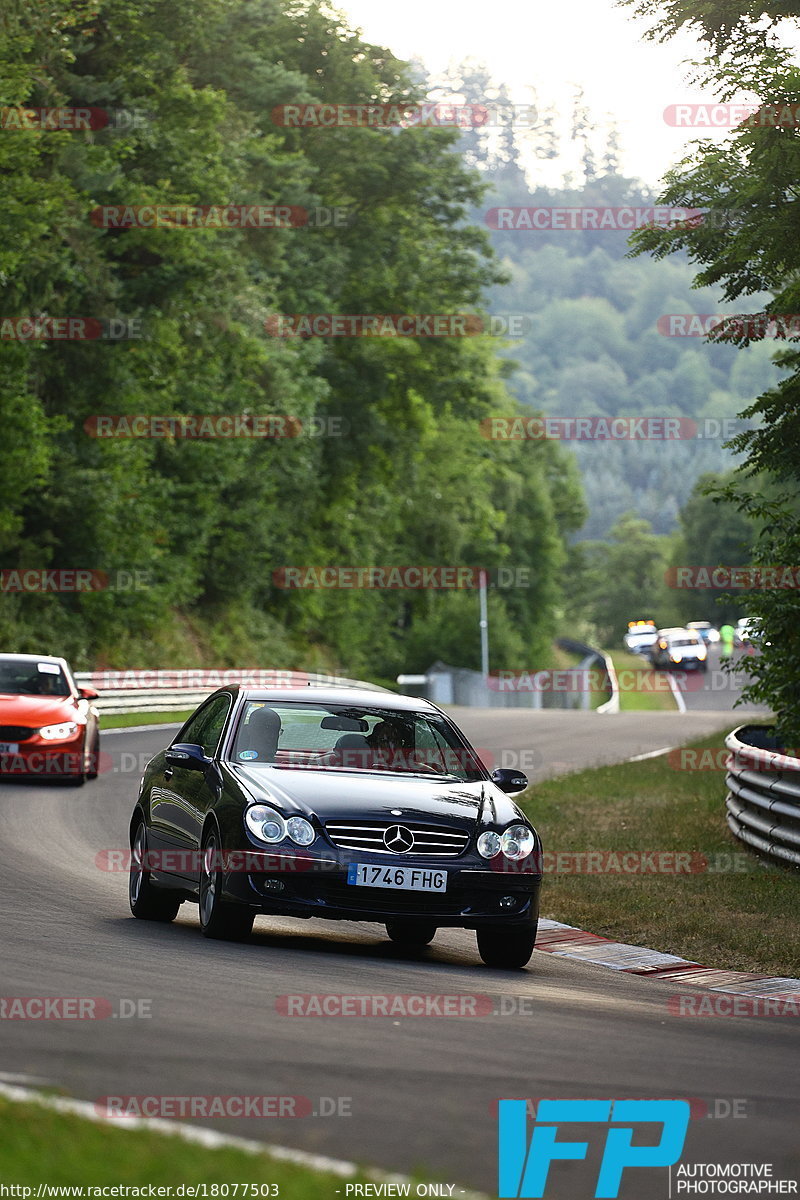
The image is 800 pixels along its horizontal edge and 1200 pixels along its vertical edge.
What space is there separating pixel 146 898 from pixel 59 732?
34.1 ft

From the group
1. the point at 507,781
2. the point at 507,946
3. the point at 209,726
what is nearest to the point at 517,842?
the point at 507,946

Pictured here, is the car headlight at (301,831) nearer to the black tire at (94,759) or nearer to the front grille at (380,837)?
the front grille at (380,837)

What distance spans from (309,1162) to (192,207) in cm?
3846

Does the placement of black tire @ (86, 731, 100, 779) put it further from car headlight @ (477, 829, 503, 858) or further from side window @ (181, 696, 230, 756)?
car headlight @ (477, 829, 503, 858)

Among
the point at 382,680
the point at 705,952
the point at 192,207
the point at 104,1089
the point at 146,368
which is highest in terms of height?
the point at 192,207

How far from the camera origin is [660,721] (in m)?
44.9

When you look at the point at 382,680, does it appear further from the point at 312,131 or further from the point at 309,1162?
the point at 309,1162

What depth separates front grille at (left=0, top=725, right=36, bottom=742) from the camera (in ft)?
70.2

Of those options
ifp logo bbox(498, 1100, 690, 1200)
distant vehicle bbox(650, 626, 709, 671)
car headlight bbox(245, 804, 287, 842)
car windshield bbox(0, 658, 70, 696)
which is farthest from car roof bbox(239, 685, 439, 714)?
distant vehicle bbox(650, 626, 709, 671)

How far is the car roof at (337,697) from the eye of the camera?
11.4 m

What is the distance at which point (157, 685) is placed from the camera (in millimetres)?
40062

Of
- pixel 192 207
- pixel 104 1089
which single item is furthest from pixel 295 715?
pixel 192 207

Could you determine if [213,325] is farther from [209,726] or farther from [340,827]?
[340,827]

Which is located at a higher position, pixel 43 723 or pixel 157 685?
pixel 43 723
